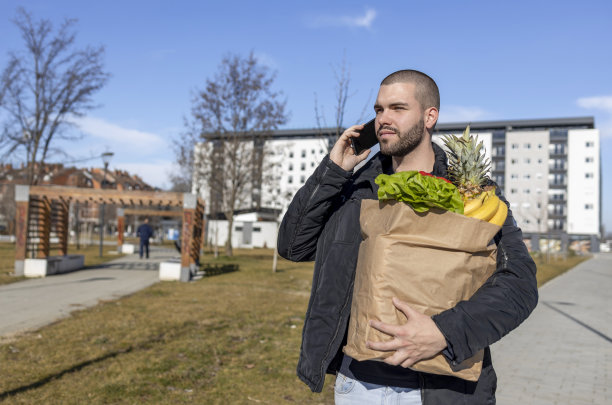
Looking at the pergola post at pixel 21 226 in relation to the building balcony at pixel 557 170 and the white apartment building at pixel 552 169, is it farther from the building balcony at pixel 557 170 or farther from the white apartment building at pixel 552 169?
the building balcony at pixel 557 170

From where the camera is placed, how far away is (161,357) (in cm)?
665

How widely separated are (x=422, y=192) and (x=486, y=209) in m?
0.26

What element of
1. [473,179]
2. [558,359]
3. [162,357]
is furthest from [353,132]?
[558,359]

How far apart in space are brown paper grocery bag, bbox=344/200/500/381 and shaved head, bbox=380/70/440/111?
22.9 inches

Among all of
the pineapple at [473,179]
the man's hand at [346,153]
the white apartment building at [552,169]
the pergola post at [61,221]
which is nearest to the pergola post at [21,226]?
the pergola post at [61,221]

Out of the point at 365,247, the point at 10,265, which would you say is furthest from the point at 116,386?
the point at 10,265

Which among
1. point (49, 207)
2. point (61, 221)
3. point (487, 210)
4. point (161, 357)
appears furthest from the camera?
point (61, 221)

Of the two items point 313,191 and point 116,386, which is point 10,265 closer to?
point 116,386

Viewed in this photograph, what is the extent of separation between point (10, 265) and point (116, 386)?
17.2 meters

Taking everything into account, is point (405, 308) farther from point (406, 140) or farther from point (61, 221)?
point (61, 221)

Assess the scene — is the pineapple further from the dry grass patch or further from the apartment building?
the apartment building

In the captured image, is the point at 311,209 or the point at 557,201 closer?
the point at 311,209

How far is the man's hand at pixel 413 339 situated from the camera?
5.29 feet

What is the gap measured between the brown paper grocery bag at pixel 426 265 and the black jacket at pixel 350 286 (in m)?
0.06
